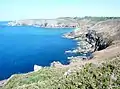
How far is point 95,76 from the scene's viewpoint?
18672 mm

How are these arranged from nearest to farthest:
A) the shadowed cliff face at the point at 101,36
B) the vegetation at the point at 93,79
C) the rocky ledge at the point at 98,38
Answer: the vegetation at the point at 93,79, the shadowed cliff face at the point at 101,36, the rocky ledge at the point at 98,38

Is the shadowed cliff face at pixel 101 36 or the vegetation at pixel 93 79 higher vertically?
the vegetation at pixel 93 79

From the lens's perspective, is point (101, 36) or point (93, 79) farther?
point (101, 36)

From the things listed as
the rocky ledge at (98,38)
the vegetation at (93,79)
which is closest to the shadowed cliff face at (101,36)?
the rocky ledge at (98,38)

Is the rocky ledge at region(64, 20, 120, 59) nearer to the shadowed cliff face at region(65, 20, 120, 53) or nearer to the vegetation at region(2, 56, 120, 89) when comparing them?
the shadowed cliff face at region(65, 20, 120, 53)

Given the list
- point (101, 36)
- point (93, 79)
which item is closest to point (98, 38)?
point (101, 36)

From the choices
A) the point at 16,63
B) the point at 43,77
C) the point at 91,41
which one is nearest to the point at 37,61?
the point at 16,63

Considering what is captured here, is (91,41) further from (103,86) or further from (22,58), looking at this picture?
(103,86)

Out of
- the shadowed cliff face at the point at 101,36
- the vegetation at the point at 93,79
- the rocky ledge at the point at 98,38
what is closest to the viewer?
the vegetation at the point at 93,79

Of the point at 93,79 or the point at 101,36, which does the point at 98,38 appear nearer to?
the point at 101,36

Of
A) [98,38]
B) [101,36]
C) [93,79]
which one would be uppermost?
[93,79]

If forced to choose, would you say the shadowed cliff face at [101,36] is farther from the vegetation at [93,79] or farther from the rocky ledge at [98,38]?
the vegetation at [93,79]

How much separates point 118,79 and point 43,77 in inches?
460

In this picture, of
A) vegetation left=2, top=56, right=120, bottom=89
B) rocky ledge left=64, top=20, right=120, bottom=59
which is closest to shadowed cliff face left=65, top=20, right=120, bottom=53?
rocky ledge left=64, top=20, right=120, bottom=59
